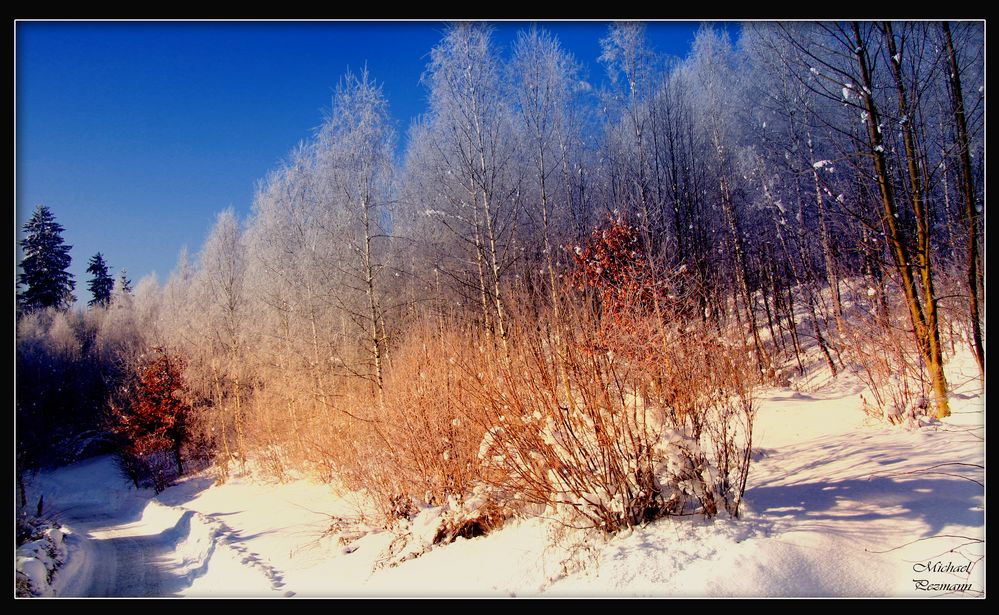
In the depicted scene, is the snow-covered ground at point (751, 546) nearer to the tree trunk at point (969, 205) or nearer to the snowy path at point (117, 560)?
the snowy path at point (117, 560)

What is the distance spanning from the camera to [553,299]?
404 cm

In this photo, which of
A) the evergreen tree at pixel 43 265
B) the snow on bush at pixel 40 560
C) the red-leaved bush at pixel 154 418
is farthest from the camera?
the red-leaved bush at pixel 154 418

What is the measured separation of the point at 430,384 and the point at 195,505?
9475 millimetres

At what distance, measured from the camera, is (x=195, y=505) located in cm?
1243

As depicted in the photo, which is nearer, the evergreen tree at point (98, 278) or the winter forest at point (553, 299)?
the winter forest at point (553, 299)

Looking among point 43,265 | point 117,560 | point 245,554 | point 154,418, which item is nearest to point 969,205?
point 43,265

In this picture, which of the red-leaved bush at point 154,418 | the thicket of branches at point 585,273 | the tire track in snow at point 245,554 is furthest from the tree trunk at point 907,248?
the red-leaved bush at point 154,418

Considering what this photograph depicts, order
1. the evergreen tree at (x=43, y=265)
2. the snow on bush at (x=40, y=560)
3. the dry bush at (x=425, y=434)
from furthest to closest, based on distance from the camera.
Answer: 1. the dry bush at (x=425, y=434)
2. the snow on bush at (x=40, y=560)
3. the evergreen tree at (x=43, y=265)

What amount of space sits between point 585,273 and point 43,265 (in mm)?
4820

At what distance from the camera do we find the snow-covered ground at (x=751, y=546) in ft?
9.43

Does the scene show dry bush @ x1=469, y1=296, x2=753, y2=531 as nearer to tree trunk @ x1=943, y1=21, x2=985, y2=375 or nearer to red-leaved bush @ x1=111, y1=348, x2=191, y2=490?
tree trunk @ x1=943, y1=21, x2=985, y2=375

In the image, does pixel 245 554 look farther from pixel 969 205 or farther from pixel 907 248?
pixel 969 205

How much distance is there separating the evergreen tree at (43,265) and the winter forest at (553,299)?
0.12ft
